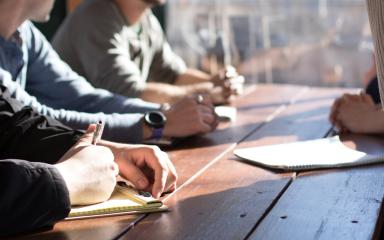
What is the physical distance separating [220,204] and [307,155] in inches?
15.7

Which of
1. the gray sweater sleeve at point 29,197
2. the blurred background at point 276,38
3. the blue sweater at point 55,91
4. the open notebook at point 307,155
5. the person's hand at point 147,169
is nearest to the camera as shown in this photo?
the gray sweater sleeve at point 29,197

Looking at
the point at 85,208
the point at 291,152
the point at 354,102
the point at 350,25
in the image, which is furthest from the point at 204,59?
the point at 85,208

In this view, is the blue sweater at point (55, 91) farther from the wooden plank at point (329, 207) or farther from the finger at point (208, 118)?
the wooden plank at point (329, 207)

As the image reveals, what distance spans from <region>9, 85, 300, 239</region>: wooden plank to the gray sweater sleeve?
0.02 meters

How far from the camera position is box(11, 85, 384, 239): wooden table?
3.39ft

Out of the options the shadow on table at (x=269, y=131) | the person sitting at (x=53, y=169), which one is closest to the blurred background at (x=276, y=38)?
the shadow on table at (x=269, y=131)

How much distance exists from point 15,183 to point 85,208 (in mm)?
150

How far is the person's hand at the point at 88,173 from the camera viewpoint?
112 cm

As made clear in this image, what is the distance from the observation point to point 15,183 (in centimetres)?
102

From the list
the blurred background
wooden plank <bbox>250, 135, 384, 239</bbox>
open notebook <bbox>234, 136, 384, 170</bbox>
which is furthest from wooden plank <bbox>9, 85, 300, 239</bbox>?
the blurred background

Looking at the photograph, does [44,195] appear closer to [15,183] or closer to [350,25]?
[15,183]

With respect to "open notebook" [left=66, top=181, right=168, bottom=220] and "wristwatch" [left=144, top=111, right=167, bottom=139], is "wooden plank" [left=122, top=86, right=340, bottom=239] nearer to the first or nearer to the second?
"open notebook" [left=66, top=181, right=168, bottom=220]

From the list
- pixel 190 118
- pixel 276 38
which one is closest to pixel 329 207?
pixel 190 118

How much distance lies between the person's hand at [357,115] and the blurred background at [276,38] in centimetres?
227
